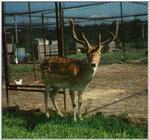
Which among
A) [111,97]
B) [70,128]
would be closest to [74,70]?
[70,128]

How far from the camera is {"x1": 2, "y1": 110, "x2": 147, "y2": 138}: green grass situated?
665 cm

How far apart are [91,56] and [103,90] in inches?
145

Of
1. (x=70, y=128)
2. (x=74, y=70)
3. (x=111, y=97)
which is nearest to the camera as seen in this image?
(x=70, y=128)

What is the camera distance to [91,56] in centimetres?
732

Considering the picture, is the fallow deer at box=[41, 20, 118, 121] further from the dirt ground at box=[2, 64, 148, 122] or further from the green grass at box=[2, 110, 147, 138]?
the dirt ground at box=[2, 64, 148, 122]

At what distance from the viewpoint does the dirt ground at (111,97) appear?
846 centimetres

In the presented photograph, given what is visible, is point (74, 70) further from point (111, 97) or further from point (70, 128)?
point (111, 97)

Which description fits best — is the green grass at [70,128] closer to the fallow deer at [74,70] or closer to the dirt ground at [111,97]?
the fallow deer at [74,70]

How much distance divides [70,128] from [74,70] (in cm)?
126

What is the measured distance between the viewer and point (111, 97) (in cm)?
981

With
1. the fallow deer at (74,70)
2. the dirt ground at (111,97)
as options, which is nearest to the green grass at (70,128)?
the fallow deer at (74,70)

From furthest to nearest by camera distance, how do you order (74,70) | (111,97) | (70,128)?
(111,97) < (74,70) < (70,128)

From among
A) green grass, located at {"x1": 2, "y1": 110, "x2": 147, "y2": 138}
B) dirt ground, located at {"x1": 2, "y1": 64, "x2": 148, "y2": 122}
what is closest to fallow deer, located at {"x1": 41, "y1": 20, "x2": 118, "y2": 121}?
green grass, located at {"x1": 2, "y1": 110, "x2": 147, "y2": 138}

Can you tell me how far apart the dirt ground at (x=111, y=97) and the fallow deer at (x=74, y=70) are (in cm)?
74
